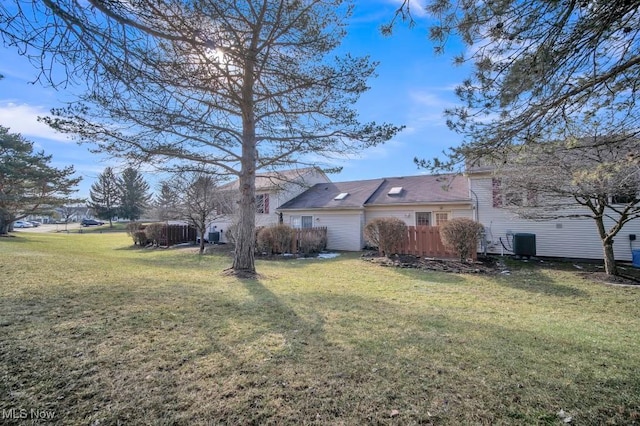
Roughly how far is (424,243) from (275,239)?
6966 mm

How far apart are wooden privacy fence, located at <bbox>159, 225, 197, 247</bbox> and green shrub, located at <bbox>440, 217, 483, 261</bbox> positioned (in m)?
17.1

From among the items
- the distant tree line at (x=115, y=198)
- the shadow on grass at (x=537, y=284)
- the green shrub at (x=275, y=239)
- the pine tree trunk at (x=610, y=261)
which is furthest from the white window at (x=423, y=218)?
the distant tree line at (x=115, y=198)

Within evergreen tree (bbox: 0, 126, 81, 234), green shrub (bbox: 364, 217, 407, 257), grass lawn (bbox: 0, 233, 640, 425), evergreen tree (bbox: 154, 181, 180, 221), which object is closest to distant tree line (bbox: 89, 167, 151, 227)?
evergreen tree (bbox: 0, 126, 81, 234)

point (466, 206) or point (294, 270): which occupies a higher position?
point (466, 206)

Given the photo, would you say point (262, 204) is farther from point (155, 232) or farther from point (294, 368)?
point (294, 368)

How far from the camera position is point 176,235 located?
20188 millimetres

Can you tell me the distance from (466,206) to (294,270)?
8.96m

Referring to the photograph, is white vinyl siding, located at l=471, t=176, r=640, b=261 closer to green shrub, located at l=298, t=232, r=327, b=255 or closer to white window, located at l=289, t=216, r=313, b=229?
green shrub, located at l=298, t=232, r=327, b=255

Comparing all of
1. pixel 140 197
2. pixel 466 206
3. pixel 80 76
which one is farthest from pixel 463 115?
pixel 140 197

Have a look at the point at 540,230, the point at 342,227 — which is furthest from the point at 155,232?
the point at 540,230

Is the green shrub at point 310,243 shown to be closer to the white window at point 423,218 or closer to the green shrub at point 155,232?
the white window at point 423,218

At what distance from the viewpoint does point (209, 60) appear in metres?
3.78

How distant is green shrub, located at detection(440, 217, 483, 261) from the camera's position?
1034cm

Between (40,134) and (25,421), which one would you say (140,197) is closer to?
(40,134)
